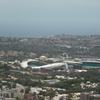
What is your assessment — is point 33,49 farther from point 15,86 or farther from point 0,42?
point 15,86

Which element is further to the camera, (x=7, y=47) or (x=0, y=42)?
(x=0, y=42)

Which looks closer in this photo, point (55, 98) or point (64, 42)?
point (55, 98)

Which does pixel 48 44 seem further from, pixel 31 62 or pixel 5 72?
pixel 5 72

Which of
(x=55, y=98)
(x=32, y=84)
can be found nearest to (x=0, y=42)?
(x=32, y=84)

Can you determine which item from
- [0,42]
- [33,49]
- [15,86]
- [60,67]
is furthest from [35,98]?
[0,42]

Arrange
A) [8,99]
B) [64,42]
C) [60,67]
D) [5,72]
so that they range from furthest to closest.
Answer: [64,42] → [60,67] → [5,72] → [8,99]

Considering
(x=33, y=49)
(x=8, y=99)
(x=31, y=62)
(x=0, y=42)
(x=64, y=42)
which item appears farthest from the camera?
(x=64, y=42)

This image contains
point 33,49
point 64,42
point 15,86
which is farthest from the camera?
point 64,42

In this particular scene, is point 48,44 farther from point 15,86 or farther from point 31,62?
point 15,86

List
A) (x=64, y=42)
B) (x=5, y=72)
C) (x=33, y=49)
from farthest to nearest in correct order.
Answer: (x=64, y=42) < (x=33, y=49) < (x=5, y=72)
